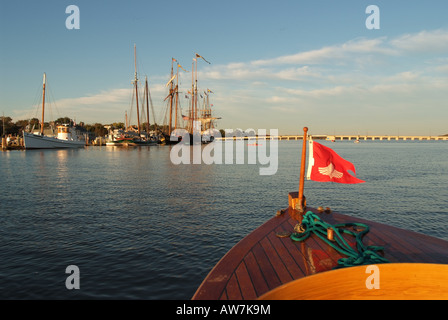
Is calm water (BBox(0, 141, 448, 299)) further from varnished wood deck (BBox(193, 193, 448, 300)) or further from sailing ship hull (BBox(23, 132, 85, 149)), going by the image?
sailing ship hull (BBox(23, 132, 85, 149))

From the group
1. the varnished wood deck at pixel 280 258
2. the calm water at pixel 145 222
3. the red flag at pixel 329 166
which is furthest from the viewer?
the calm water at pixel 145 222

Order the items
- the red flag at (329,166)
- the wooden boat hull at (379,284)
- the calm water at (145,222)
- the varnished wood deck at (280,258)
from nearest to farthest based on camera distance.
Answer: the wooden boat hull at (379,284)
the varnished wood deck at (280,258)
the red flag at (329,166)
the calm water at (145,222)

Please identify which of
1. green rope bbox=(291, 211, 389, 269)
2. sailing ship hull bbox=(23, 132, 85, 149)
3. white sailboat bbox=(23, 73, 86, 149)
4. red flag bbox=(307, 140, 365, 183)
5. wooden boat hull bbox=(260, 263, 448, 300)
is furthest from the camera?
white sailboat bbox=(23, 73, 86, 149)

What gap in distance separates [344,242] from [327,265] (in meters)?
0.81

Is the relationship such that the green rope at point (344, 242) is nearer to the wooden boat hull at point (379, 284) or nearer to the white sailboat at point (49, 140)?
the wooden boat hull at point (379, 284)

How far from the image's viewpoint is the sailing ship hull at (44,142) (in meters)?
92.1

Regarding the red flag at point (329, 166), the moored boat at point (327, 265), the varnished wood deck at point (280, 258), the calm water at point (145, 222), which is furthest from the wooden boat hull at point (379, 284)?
the calm water at point (145, 222)

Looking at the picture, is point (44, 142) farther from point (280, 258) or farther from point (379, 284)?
point (379, 284)

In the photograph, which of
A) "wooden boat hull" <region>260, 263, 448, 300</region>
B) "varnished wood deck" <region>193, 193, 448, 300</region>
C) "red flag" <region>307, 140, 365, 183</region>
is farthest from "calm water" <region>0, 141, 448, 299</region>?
"red flag" <region>307, 140, 365, 183</region>

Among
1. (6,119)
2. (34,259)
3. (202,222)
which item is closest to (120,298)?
(34,259)

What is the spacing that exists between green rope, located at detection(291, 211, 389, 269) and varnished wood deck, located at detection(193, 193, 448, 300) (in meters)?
0.15

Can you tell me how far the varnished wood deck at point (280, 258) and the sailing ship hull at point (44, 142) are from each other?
10218cm

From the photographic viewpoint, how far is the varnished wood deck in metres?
5.48

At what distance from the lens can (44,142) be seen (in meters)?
97.5
